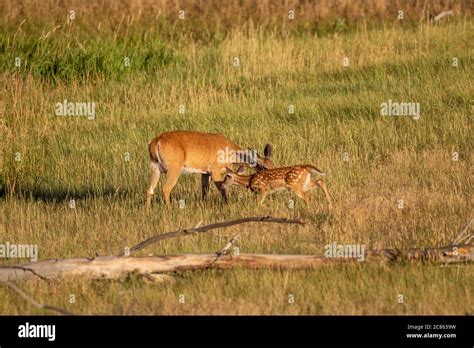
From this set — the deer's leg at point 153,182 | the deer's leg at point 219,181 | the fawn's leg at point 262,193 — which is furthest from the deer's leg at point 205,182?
the fawn's leg at point 262,193

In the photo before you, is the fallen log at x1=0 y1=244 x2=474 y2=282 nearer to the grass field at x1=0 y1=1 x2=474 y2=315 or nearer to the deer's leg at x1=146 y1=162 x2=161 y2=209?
the grass field at x1=0 y1=1 x2=474 y2=315

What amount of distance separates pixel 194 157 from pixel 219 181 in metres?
0.41

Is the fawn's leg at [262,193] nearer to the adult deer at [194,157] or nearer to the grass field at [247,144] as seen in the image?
the grass field at [247,144]

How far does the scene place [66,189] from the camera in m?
15.7

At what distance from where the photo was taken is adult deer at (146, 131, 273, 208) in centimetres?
1384

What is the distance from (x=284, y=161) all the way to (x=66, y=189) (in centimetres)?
298

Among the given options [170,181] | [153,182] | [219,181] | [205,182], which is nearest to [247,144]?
[205,182]

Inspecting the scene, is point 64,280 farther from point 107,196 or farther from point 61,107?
point 61,107

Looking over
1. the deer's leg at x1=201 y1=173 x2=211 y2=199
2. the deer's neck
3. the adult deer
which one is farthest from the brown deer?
the deer's leg at x1=201 y1=173 x2=211 y2=199

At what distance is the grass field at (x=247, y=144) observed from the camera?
10.2 metres

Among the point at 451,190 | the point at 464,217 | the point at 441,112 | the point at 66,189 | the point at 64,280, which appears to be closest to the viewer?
the point at 64,280

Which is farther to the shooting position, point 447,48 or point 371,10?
Answer: point 371,10

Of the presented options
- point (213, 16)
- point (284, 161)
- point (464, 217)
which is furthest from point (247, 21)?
point (464, 217)

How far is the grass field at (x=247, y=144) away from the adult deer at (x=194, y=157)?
322 mm
